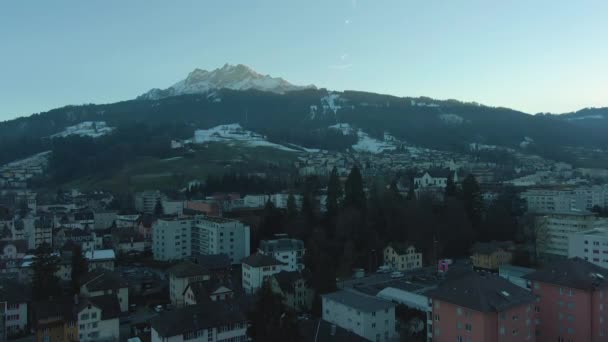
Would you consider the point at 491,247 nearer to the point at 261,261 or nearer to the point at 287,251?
the point at 287,251

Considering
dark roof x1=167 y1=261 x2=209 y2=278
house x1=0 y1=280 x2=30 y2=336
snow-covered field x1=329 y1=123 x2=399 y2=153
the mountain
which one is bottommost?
house x1=0 y1=280 x2=30 y2=336

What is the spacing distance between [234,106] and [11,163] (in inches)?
2358

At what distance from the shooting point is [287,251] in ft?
→ 93.6

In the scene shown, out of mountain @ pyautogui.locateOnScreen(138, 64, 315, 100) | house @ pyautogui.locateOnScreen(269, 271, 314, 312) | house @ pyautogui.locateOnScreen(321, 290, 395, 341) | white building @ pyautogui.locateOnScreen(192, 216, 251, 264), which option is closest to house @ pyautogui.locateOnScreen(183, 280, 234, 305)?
house @ pyautogui.locateOnScreen(269, 271, 314, 312)

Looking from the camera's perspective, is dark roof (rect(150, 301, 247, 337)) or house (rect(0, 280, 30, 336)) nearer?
dark roof (rect(150, 301, 247, 337))

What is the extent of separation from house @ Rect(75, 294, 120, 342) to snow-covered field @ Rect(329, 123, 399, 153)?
84.6 metres

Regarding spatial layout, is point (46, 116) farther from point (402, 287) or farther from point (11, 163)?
point (402, 287)

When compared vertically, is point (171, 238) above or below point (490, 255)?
above

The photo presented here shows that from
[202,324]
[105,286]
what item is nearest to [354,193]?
[105,286]

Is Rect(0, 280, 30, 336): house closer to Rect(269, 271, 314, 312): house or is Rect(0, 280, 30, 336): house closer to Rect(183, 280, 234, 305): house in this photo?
Rect(183, 280, 234, 305): house

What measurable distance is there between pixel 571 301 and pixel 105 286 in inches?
727

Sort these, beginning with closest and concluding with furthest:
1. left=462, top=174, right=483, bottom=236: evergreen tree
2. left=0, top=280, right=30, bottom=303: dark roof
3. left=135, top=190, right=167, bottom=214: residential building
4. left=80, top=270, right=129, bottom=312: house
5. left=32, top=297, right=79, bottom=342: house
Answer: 1. left=32, top=297, right=79, bottom=342: house
2. left=0, top=280, right=30, bottom=303: dark roof
3. left=80, top=270, right=129, bottom=312: house
4. left=462, top=174, right=483, bottom=236: evergreen tree
5. left=135, top=190, right=167, bottom=214: residential building

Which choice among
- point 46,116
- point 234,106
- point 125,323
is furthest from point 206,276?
point 46,116

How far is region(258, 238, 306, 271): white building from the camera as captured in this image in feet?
92.5
